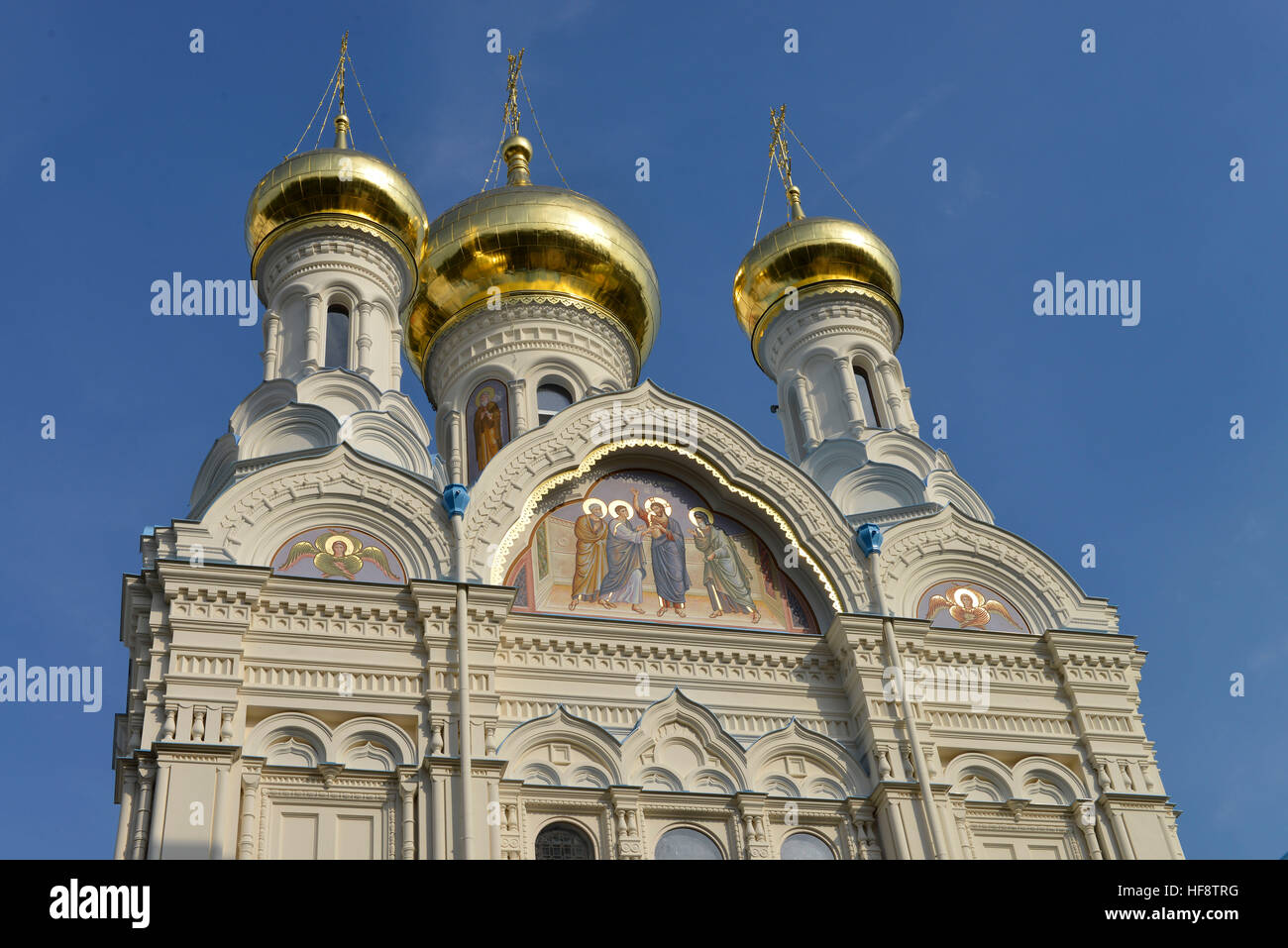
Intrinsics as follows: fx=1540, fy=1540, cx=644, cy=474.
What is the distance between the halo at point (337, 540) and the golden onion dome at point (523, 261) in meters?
4.59

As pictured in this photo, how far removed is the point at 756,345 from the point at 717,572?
423 cm

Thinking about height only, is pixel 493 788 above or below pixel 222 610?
below

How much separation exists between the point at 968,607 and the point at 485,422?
188 inches

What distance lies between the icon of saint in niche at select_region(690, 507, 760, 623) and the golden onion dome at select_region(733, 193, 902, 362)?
151 inches

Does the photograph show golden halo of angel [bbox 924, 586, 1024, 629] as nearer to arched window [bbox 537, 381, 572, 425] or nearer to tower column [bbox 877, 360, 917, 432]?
tower column [bbox 877, 360, 917, 432]

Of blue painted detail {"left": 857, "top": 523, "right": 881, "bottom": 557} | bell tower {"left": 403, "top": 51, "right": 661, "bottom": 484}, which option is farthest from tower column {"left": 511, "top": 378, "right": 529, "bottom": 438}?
blue painted detail {"left": 857, "top": 523, "right": 881, "bottom": 557}

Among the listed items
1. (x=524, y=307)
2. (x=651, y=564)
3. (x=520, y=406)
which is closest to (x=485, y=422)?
(x=520, y=406)

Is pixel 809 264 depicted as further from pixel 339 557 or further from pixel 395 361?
pixel 339 557

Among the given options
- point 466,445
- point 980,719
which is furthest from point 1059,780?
point 466,445

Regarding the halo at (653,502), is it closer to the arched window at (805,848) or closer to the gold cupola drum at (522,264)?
the arched window at (805,848)

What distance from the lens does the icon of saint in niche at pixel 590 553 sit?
408 inches
